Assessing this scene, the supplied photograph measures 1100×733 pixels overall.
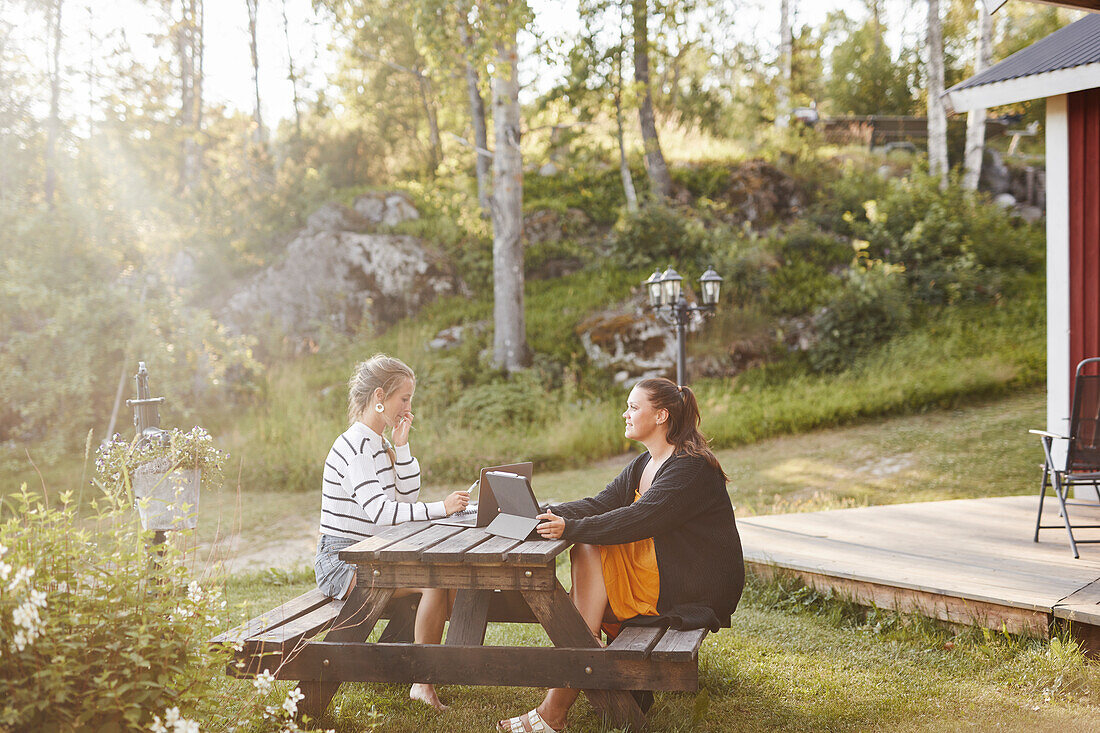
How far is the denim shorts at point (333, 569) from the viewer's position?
3482 millimetres

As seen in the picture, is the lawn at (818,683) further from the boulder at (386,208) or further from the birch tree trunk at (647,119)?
the birch tree trunk at (647,119)

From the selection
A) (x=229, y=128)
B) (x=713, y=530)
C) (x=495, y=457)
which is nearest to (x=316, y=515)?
(x=495, y=457)

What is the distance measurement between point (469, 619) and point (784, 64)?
1906 centimetres

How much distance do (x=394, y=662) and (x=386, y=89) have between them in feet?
60.1

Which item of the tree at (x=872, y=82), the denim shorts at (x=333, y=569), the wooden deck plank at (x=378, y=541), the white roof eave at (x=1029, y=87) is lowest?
the denim shorts at (x=333, y=569)

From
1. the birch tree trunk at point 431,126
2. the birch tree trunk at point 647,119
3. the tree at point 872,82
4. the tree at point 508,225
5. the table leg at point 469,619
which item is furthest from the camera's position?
the tree at point 872,82

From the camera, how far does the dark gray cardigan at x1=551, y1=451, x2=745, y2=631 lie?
314 cm

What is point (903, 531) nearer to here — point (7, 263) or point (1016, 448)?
point (1016, 448)

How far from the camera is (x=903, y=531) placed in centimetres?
543

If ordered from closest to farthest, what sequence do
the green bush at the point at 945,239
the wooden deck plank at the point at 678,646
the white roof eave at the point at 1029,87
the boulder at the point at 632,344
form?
the wooden deck plank at the point at 678,646 < the white roof eave at the point at 1029,87 < the boulder at the point at 632,344 < the green bush at the point at 945,239

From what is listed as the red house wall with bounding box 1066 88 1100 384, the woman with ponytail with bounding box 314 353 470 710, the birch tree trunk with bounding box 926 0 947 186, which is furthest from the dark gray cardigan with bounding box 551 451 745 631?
the birch tree trunk with bounding box 926 0 947 186

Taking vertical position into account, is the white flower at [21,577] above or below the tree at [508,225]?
below

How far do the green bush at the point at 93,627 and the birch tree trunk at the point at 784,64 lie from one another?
1805cm

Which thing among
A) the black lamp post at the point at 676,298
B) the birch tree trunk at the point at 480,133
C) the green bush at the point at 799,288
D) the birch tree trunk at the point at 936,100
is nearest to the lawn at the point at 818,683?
the black lamp post at the point at 676,298
